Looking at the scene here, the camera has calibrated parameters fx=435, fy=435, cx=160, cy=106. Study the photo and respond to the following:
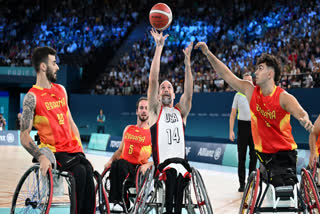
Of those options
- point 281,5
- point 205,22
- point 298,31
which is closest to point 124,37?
point 205,22

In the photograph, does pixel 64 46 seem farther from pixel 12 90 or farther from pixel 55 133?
pixel 55 133

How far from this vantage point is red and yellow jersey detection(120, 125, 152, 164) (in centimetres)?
579

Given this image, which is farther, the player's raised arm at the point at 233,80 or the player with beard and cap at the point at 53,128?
the player's raised arm at the point at 233,80

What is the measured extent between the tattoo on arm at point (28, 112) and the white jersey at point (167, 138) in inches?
48.8

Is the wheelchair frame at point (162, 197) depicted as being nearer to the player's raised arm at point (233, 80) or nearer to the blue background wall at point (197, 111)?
the player's raised arm at point (233, 80)

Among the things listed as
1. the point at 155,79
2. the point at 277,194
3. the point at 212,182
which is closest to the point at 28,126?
the point at 155,79

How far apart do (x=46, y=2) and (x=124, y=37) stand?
6983mm

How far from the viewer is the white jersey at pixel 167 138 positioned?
4527 millimetres

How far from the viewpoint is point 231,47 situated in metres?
18.2

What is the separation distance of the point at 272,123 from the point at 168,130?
107cm

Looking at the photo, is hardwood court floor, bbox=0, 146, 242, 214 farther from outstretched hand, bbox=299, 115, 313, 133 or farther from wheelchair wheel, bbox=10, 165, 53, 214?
outstretched hand, bbox=299, 115, 313, 133

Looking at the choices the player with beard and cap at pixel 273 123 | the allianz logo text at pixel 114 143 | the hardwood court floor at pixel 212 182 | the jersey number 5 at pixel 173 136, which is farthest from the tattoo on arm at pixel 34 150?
the allianz logo text at pixel 114 143

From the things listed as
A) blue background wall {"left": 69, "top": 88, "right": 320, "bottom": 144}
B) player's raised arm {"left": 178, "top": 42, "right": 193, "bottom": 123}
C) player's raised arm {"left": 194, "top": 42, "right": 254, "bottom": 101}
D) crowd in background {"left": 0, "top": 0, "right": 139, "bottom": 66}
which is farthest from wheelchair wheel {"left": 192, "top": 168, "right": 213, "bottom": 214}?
crowd in background {"left": 0, "top": 0, "right": 139, "bottom": 66}

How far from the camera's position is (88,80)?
2338 cm
